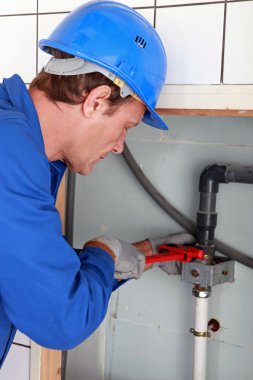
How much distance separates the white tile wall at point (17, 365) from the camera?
153cm

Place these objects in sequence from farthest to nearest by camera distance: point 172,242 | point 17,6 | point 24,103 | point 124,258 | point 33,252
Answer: point 172,242
point 17,6
point 124,258
point 24,103
point 33,252

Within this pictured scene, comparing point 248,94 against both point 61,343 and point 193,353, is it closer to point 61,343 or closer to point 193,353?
point 61,343

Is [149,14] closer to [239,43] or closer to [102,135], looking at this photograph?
[239,43]

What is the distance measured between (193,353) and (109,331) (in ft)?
1.08

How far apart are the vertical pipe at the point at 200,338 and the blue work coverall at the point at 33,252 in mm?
577

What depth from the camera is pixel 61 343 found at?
3.10ft

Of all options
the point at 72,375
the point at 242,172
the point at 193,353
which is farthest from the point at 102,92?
the point at 72,375

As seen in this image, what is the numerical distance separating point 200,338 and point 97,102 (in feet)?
2.72

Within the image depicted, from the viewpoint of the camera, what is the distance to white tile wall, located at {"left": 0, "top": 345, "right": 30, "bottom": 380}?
60.3 inches

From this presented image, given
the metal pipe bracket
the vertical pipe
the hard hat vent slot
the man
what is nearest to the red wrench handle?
the metal pipe bracket

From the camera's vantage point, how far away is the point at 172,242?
1502mm

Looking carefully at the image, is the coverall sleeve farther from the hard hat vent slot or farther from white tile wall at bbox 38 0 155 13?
white tile wall at bbox 38 0 155 13

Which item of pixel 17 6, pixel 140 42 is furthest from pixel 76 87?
pixel 17 6

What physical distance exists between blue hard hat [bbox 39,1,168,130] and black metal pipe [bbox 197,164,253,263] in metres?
0.45
